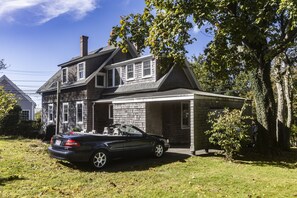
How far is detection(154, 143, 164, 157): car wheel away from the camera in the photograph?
11.5m

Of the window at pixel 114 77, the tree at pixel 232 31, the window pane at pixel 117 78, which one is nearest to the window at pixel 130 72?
the window at pixel 114 77

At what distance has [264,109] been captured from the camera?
13.4m

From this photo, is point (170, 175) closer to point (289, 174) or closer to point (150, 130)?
point (289, 174)

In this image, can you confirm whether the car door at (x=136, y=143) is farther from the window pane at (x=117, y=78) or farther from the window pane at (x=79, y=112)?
the window pane at (x=79, y=112)

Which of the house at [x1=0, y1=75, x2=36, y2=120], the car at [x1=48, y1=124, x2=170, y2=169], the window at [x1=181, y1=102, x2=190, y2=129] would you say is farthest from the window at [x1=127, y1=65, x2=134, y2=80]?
the house at [x1=0, y1=75, x2=36, y2=120]

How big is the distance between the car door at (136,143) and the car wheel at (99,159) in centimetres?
96

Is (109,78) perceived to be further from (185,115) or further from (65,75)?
(185,115)

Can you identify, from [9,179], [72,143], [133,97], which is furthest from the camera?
[133,97]

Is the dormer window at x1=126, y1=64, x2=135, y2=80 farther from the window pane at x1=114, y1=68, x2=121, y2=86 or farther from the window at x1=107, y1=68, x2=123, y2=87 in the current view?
the window pane at x1=114, y1=68, x2=121, y2=86

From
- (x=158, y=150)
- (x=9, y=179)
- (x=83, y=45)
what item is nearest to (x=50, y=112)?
(x=83, y=45)

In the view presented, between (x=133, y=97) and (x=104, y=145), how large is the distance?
7.44 meters

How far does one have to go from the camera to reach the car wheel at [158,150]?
11.5 meters

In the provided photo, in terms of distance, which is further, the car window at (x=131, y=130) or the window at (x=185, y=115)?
the window at (x=185, y=115)

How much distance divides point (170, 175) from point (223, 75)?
8.86m
